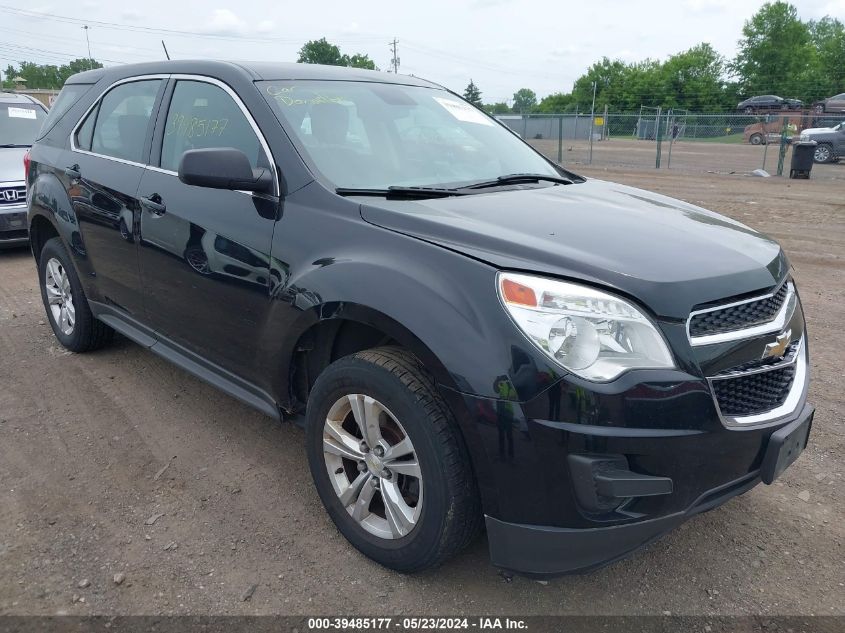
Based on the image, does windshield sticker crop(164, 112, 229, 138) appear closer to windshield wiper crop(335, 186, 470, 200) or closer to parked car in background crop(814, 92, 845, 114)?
windshield wiper crop(335, 186, 470, 200)

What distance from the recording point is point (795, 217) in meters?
10.7

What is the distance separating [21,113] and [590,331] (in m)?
9.59

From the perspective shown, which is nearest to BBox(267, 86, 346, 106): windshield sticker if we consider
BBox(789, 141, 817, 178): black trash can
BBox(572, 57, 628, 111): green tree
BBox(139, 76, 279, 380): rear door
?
BBox(139, 76, 279, 380): rear door

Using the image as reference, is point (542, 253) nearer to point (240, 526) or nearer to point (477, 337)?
point (477, 337)

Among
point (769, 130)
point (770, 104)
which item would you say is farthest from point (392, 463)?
point (770, 104)

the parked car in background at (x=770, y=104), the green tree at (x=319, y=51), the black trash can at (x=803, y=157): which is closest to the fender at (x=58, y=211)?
the black trash can at (x=803, y=157)

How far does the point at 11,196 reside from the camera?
776cm

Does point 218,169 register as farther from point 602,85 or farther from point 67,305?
point 602,85

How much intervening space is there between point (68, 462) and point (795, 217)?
1075 cm

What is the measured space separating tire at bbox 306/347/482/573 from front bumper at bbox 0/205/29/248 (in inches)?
262

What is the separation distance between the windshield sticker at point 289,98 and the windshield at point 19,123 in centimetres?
721

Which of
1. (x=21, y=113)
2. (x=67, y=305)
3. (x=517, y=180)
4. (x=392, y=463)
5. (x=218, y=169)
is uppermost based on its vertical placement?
(x=21, y=113)

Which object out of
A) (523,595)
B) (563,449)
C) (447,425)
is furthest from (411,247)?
(523,595)

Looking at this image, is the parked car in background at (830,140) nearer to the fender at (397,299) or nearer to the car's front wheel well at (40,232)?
the car's front wheel well at (40,232)
